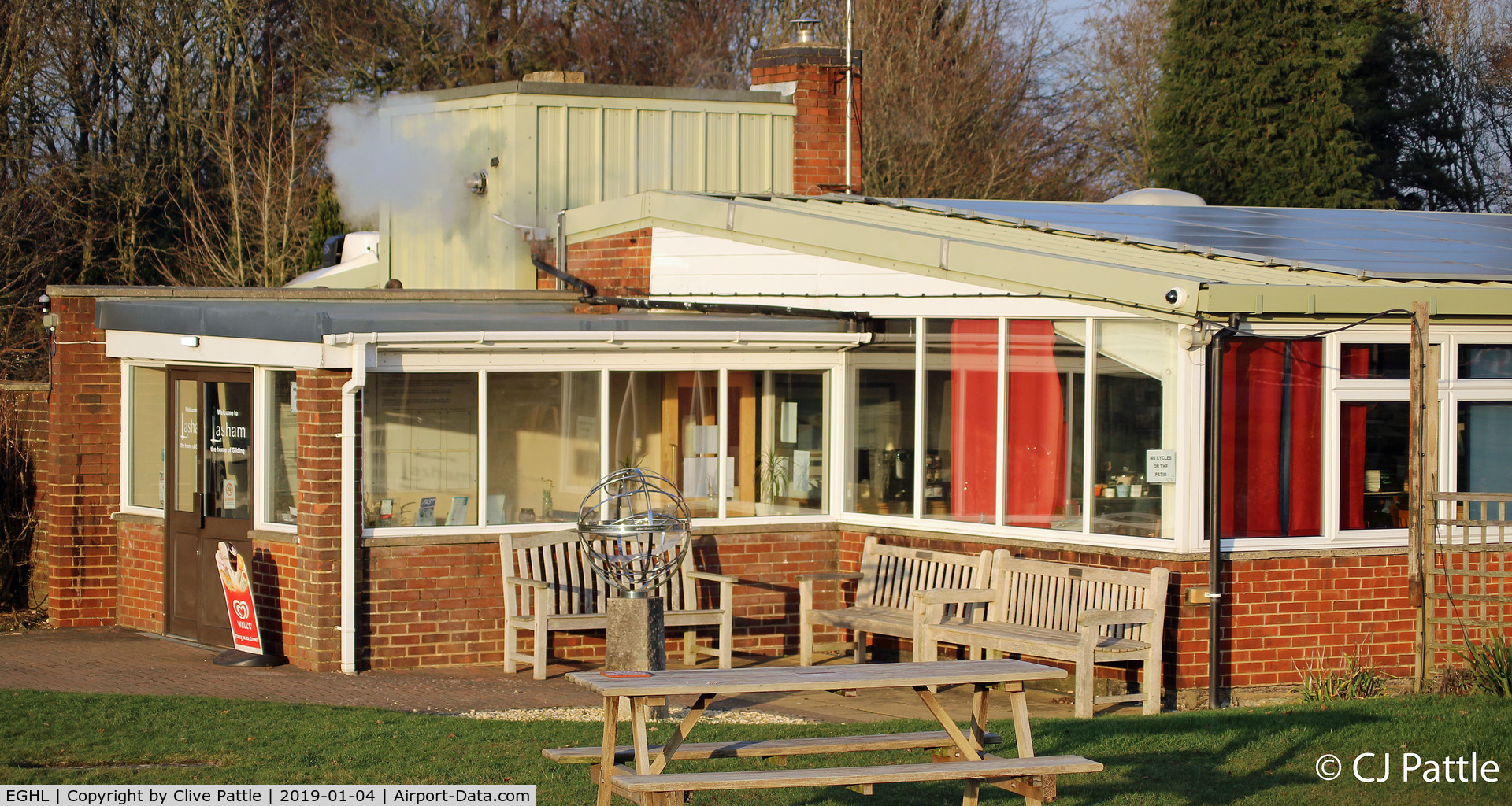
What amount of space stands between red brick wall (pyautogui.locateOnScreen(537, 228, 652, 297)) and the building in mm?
66

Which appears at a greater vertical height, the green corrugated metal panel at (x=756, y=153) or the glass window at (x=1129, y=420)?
the green corrugated metal panel at (x=756, y=153)

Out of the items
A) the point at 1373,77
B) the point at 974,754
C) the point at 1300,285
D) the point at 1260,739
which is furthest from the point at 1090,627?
the point at 1373,77

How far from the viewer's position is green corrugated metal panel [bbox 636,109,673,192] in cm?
1546

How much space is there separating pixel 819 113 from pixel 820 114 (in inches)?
0.4

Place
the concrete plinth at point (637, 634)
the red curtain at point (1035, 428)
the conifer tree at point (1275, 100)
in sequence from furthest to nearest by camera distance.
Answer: the conifer tree at point (1275, 100) → the red curtain at point (1035, 428) → the concrete plinth at point (637, 634)

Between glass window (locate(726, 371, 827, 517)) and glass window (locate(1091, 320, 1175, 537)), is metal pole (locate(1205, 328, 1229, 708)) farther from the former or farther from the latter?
glass window (locate(726, 371, 827, 517))

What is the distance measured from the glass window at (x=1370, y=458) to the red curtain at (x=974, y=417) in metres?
2.21

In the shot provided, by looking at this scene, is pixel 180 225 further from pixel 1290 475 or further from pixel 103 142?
pixel 1290 475

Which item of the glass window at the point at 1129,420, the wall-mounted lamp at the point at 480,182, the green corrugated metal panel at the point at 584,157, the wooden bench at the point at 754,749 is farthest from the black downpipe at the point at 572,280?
the wooden bench at the point at 754,749

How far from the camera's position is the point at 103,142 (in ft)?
90.7

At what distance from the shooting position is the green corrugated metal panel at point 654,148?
15.5 metres

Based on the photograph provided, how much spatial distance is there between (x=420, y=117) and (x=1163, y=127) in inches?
690

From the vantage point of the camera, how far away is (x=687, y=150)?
15703 millimetres

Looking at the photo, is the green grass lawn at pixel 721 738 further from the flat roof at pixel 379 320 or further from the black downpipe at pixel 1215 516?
the flat roof at pixel 379 320
